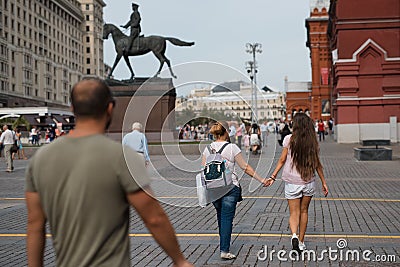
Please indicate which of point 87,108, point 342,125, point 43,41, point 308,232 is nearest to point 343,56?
point 342,125

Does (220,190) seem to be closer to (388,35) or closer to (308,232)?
(308,232)

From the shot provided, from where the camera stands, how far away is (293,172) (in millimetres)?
7363

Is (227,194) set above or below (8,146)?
below

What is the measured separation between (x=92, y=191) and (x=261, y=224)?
688 cm

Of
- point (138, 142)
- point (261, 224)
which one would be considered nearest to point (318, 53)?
point (138, 142)

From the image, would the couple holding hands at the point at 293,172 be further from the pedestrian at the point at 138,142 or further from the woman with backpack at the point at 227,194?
the pedestrian at the point at 138,142

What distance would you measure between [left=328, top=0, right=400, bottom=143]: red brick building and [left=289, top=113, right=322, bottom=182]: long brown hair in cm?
2935

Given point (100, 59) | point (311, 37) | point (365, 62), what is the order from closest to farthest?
point (365, 62), point (311, 37), point (100, 59)

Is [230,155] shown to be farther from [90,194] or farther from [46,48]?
[46,48]

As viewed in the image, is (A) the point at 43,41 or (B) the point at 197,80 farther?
(A) the point at 43,41

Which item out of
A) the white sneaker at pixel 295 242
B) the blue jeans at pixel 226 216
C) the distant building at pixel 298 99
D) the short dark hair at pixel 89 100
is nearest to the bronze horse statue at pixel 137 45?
the blue jeans at pixel 226 216

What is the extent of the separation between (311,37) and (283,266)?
7650 cm

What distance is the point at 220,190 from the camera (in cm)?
700

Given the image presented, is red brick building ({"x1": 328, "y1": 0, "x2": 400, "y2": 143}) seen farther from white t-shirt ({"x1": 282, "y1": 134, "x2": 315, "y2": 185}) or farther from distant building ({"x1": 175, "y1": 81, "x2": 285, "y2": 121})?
white t-shirt ({"x1": 282, "y1": 134, "x2": 315, "y2": 185})
